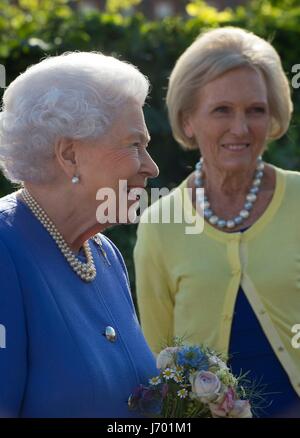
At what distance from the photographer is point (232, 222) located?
3979 millimetres

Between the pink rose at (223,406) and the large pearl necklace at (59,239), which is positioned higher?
the large pearl necklace at (59,239)

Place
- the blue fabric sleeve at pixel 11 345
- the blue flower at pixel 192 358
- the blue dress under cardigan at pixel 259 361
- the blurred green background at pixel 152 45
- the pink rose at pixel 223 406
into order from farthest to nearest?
the blurred green background at pixel 152 45, the blue dress under cardigan at pixel 259 361, the blue flower at pixel 192 358, the pink rose at pixel 223 406, the blue fabric sleeve at pixel 11 345

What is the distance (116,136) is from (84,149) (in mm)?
101

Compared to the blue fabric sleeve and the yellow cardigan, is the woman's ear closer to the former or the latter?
the blue fabric sleeve

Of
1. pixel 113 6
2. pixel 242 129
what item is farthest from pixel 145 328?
pixel 113 6

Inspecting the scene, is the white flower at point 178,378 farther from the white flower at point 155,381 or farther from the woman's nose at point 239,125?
the woman's nose at point 239,125

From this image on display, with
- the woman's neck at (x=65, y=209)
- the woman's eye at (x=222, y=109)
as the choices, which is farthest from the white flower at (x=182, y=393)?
the woman's eye at (x=222, y=109)

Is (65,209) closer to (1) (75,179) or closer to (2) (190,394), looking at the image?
(1) (75,179)

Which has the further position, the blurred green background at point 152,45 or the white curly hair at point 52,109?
the blurred green background at point 152,45

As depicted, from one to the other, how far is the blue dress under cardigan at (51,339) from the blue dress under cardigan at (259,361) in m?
0.94

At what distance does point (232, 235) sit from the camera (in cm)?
392

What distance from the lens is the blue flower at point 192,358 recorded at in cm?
273

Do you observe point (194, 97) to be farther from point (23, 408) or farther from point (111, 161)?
point (23, 408)

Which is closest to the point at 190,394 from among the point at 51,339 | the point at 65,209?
the point at 51,339
